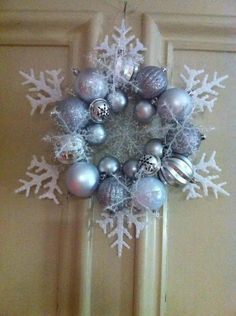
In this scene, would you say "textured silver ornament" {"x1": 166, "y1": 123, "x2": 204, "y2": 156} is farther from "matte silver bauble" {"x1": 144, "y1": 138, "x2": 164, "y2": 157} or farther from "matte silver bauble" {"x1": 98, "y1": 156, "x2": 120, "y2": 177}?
"matte silver bauble" {"x1": 98, "y1": 156, "x2": 120, "y2": 177}

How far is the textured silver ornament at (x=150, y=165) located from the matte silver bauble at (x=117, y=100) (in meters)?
0.14

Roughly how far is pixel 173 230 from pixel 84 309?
272 mm

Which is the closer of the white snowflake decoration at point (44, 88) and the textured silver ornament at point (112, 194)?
the textured silver ornament at point (112, 194)

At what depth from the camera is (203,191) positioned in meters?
1.10

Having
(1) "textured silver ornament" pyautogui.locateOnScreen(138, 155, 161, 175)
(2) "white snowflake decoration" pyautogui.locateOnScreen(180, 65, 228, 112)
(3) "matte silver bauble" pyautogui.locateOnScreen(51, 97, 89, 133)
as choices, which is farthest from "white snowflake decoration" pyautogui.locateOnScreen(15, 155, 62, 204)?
(2) "white snowflake decoration" pyautogui.locateOnScreen(180, 65, 228, 112)

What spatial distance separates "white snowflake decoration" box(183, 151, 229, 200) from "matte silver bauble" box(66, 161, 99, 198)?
0.71 feet

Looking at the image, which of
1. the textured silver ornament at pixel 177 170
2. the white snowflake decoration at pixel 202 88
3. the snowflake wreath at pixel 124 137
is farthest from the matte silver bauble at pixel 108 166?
the white snowflake decoration at pixel 202 88

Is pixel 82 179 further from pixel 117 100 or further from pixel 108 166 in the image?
pixel 117 100

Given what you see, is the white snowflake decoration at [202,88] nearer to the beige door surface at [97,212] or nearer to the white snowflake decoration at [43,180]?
the beige door surface at [97,212]

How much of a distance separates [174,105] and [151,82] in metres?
0.07

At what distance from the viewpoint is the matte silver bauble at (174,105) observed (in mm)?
1035

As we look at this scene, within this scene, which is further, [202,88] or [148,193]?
[202,88]

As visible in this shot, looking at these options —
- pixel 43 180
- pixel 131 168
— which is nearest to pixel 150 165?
pixel 131 168

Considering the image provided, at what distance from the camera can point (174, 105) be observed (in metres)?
1.03
